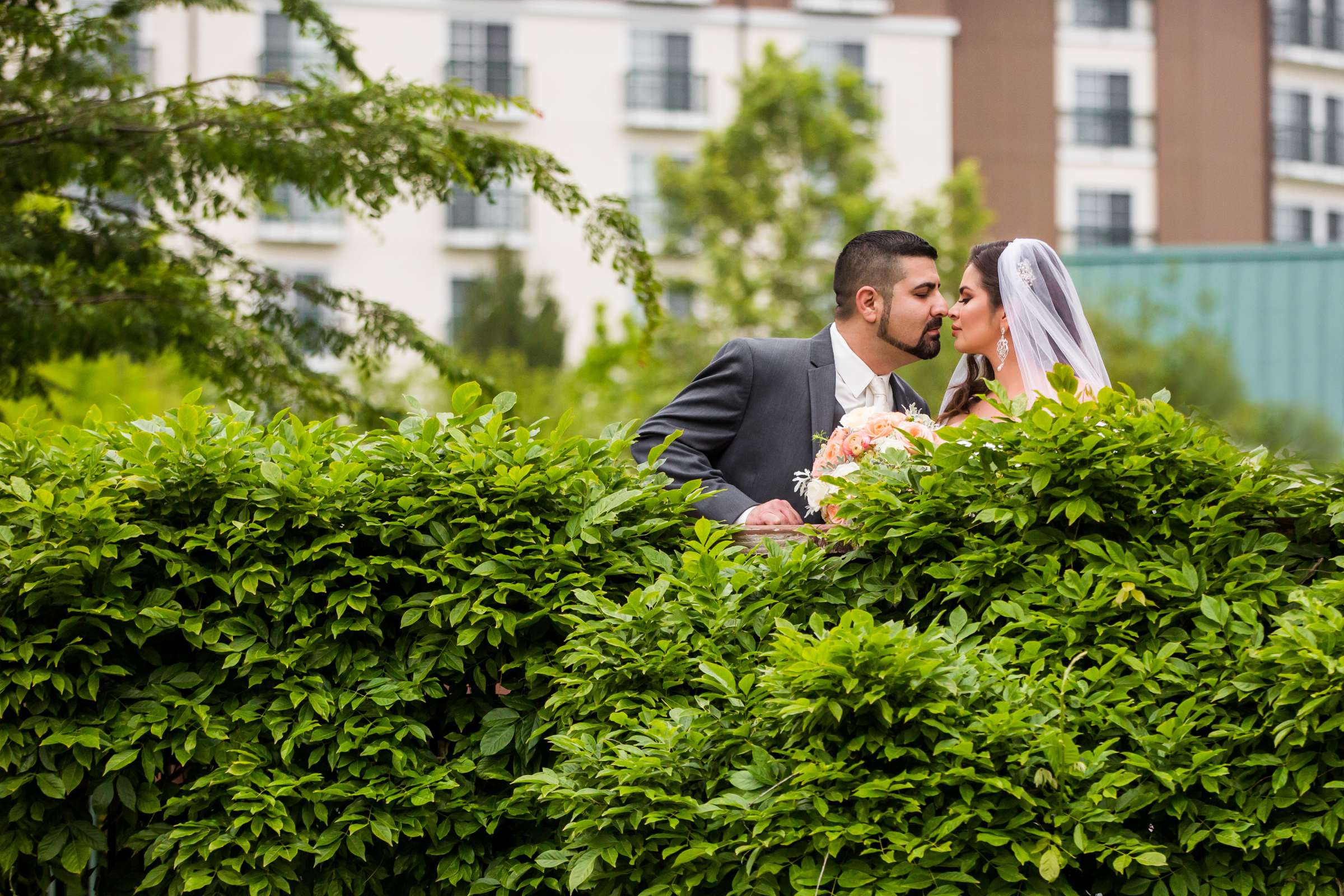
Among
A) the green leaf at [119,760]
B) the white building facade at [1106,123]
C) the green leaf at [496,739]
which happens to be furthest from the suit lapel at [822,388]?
the white building facade at [1106,123]

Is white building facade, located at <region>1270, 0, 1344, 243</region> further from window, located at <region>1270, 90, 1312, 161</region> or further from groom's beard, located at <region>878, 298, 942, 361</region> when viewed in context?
groom's beard, located at <region>878, 298, 942, 361</region>

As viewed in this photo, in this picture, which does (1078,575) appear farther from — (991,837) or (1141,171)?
(1141,171)

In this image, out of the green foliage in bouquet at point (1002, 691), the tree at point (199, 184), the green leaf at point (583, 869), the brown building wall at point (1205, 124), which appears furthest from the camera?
the brown building wall at point (1205, 124)

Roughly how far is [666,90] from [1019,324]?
31630 mm

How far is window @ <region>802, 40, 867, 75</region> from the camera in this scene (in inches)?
1395

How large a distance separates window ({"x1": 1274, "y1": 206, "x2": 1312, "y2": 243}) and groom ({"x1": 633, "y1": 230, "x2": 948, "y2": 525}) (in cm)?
3769

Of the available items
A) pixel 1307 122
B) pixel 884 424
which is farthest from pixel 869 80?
pixel 884 424

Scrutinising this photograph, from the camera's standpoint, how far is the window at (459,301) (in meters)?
32.8

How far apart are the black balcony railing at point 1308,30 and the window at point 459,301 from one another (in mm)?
23739

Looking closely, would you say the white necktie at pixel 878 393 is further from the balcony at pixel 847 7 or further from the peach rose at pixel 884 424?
the balcony at pixel 847 7

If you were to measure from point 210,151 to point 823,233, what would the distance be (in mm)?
22036

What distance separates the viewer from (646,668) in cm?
358

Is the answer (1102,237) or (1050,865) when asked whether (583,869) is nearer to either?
(1050,865)

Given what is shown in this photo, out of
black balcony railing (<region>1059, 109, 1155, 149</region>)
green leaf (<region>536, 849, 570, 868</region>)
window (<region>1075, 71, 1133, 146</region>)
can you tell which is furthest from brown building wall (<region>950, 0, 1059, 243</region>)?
green leaf (<region>536, 849, 570, 868</region>)
